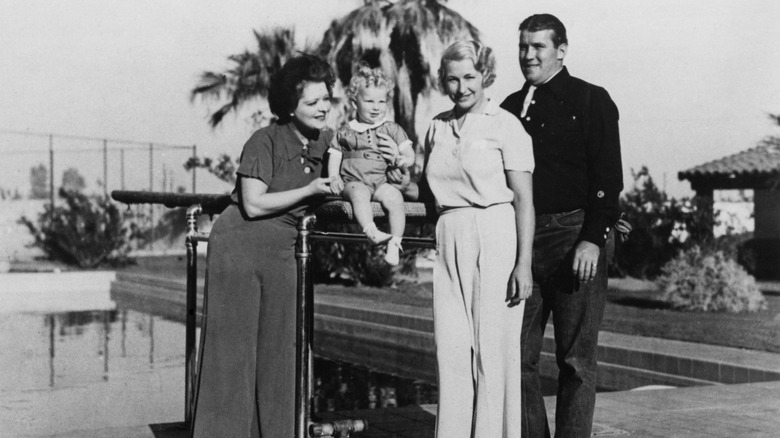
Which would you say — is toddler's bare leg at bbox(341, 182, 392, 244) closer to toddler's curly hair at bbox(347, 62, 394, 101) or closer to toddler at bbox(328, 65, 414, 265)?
toddler at bbox(328, 65, 414, 265)

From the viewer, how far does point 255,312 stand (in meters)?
3.58

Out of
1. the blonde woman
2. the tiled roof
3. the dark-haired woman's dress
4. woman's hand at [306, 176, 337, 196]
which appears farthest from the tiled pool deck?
the tiled roof

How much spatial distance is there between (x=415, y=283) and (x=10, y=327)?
735 cm

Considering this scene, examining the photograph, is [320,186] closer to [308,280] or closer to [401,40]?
[308,280]

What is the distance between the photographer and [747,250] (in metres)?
20.4

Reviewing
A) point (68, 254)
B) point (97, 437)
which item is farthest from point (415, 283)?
point (97, 437)

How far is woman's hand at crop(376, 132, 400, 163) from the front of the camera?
3.75 meters

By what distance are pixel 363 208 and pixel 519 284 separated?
22.3 inches

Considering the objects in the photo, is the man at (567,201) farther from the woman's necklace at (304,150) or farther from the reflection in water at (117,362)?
the reflection in water at (117,362)

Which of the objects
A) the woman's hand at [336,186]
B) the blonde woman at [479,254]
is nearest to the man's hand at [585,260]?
the blonde woman at [479,254]

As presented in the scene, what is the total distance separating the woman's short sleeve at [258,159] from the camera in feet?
11.3

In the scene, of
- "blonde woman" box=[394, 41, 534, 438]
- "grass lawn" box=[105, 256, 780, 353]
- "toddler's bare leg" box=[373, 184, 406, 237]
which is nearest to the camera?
"blonde woman" box=[394, 41, 534, 438]

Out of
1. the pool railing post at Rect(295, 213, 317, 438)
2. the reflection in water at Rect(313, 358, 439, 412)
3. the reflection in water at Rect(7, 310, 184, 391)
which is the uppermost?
the pool railing post at Rect(295, 213, 317, 438)

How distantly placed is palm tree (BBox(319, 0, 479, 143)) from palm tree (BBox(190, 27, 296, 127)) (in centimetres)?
178
